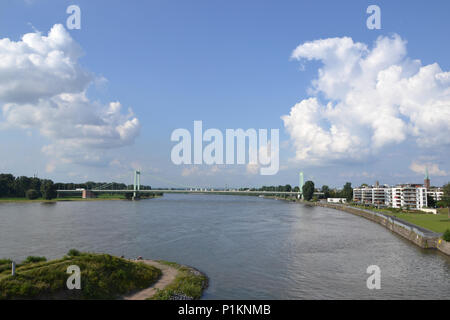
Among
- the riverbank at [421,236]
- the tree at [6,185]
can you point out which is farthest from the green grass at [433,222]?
the tree at [6,185]

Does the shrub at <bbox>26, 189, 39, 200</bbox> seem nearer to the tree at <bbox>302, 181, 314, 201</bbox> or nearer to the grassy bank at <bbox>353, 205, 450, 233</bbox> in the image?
the tree at <bbox>302, 181, 314, 201</bbox>

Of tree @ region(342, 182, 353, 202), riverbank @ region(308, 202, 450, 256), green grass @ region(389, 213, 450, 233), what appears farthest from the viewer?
tree @ region(342, 182, 353, 202)

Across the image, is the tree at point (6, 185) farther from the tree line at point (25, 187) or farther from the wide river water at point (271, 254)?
the wide river water at point (271, 254)

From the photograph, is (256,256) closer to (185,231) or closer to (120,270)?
(120,270)

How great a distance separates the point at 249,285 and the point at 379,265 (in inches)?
350

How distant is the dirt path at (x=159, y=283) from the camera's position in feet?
36.3

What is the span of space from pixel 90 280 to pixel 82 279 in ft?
0.95

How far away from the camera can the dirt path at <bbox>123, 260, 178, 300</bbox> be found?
11.1 metres

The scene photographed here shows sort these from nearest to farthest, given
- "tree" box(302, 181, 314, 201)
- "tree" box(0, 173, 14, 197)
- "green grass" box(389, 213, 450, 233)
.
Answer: "green grass" box(389, 213, 450, 233) → "tree" box(0, 173, 14, 197) → "tree" box(302, 181, 314, 201)

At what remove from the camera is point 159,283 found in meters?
12.8

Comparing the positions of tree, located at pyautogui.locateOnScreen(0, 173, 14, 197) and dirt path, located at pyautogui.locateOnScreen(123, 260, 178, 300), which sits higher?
tree, located at pyautogui.locateOnScreen(0, 173, 14, 197)

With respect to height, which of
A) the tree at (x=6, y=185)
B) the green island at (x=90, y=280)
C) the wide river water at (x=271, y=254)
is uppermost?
the tree at (x=6, y=185)

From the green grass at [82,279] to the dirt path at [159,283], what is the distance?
0.35m

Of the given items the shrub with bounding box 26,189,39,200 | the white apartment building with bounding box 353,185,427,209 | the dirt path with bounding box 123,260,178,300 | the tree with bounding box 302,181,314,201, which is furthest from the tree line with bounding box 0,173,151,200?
the white apartment building with bounding box 353,185,427,209
